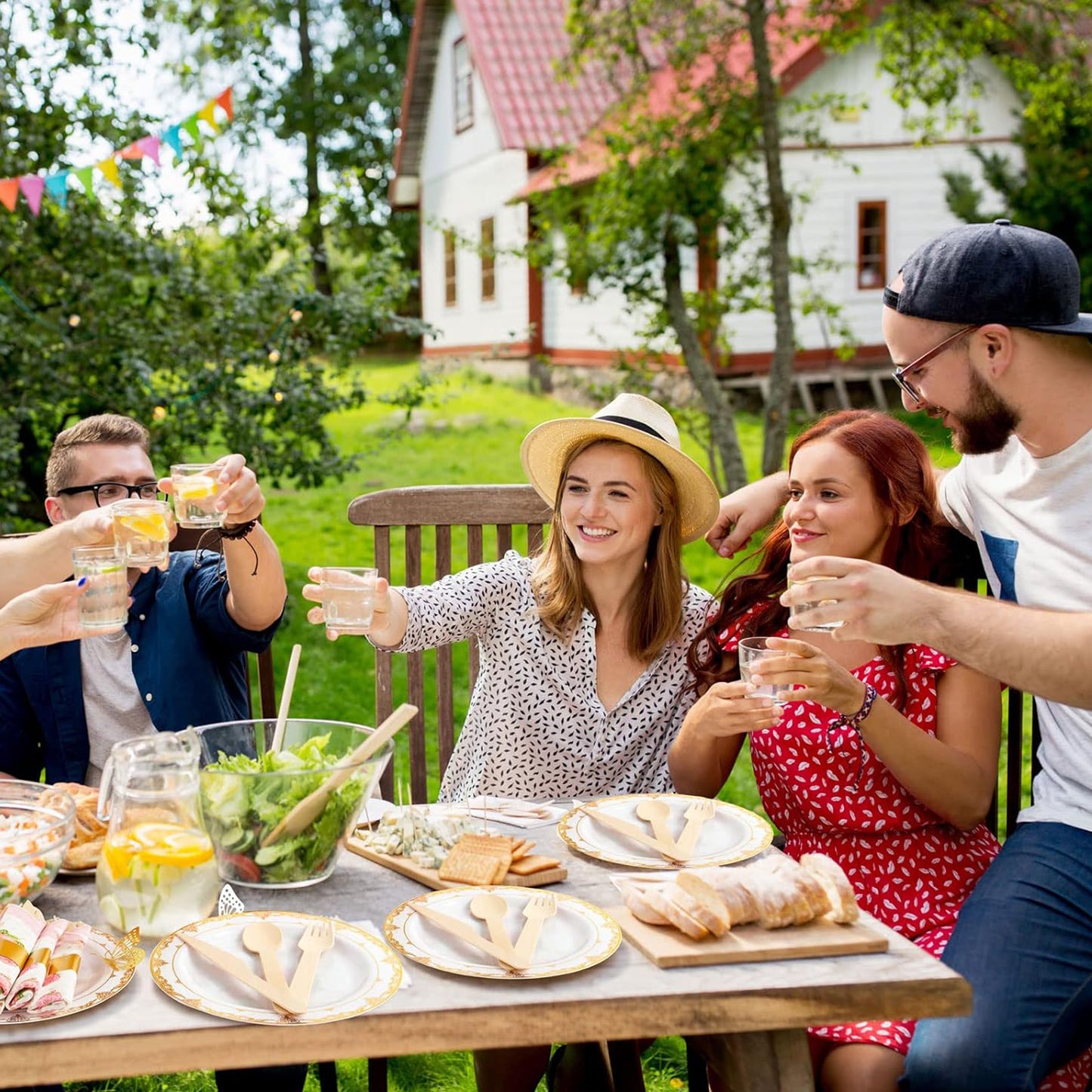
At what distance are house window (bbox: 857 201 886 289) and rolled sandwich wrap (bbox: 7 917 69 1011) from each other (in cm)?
1573

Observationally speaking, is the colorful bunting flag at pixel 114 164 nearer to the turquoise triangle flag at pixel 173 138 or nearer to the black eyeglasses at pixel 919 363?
the turquoise triangle flag at pixel 173 138

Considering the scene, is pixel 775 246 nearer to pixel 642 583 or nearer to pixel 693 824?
pixel 642 583

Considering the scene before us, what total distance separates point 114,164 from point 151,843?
541cm

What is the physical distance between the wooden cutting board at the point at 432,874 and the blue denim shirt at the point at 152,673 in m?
0.99

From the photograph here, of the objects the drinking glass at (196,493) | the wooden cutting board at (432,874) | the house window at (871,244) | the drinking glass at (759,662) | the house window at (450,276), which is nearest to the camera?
the wooden cutting board at (432,874)

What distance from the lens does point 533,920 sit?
1.81m

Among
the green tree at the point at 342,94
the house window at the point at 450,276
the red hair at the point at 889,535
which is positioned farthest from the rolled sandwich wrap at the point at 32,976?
the green tree at the point at 342,94

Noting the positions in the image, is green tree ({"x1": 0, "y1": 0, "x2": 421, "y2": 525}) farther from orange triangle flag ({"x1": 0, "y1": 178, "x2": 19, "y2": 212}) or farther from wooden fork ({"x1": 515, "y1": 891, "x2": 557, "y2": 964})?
wooden fork ({"x1": 515, "y1": 891, "x2": 557, "y2": 964})

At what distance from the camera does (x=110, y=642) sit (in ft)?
10.2

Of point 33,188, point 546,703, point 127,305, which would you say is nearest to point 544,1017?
point 546,703

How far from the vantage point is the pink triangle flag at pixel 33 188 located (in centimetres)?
600

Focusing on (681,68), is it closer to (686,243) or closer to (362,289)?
(686,243)

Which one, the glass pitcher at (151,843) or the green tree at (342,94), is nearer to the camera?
the glass pitcher at (151,843)

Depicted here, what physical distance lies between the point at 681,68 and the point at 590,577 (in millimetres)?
6738
